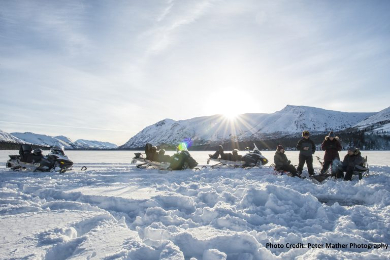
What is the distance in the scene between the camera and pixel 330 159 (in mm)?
9844

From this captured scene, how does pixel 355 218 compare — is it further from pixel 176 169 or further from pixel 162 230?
pixel 176 169

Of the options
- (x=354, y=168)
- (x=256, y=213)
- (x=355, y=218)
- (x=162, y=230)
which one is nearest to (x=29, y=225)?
(x=162, y=230)

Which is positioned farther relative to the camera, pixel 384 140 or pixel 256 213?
pixel 384 140

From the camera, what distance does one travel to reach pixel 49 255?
8.93ft

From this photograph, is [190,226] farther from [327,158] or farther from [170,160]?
[170,160]

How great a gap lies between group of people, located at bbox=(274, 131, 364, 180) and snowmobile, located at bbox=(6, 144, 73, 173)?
10110 millimetres

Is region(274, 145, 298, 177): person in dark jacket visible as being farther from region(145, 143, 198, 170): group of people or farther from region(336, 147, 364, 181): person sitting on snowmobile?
region(145, 143, 198, 170): group of people

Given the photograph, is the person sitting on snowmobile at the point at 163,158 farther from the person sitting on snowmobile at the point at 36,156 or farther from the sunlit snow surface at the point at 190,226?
the sunlit snow surface at the point at 190,226

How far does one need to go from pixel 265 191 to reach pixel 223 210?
1553mm

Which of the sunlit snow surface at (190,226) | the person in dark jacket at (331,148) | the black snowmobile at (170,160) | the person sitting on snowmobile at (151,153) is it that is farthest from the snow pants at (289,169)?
the person sitting on snowmobile at (151,153)

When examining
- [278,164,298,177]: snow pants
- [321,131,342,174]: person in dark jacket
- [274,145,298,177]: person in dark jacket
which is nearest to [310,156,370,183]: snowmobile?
[321,131,342,174]: person in dark jacket

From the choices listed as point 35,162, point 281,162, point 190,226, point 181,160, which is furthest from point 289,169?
point 35,162

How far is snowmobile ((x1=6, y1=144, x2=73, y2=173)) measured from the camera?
1192 cm

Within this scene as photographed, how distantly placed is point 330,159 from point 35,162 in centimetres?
1312
